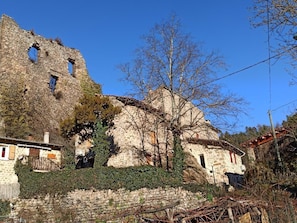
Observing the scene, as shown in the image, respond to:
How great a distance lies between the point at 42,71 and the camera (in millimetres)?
28766

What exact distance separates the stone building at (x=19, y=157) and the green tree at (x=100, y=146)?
358 centimetres

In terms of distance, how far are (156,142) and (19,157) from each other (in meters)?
9.31

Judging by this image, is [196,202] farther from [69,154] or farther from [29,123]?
[29,123]

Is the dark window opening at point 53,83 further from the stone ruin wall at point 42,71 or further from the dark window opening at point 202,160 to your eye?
the dark window opening at point 202,160

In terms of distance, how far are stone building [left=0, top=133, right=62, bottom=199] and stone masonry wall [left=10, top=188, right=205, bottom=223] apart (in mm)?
971

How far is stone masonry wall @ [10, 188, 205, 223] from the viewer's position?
14203 mm

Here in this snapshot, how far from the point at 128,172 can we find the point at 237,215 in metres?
7.04

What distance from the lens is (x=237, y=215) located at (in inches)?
356

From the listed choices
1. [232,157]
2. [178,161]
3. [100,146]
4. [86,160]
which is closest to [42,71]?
[86,160]

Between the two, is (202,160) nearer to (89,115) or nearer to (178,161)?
(178,161)

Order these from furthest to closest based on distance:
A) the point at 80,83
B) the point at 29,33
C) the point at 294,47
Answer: the point at 80,83, the point at 29,33, the point at 294,47

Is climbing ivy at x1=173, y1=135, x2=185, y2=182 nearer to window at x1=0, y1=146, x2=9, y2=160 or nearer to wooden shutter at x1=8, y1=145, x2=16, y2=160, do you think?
wooden shutter at x1=8, y1=145, x2=16, y2=160

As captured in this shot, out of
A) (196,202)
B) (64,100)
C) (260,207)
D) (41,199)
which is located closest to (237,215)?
(260,207)

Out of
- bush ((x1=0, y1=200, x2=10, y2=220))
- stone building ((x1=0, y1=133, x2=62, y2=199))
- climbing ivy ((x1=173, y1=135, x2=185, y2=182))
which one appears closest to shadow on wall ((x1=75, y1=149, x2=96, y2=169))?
stone building ((x1=0, y1=133, x2=62, y2=199))
